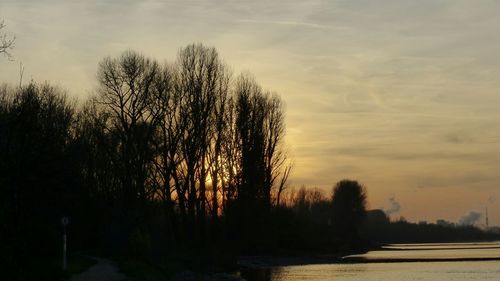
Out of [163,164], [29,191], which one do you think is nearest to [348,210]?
[163,164]

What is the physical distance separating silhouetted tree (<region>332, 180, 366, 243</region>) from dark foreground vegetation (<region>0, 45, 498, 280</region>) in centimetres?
4822

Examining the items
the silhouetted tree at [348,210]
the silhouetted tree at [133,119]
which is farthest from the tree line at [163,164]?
the silhouetted tree at [348,210]

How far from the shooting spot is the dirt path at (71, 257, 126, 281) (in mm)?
29323

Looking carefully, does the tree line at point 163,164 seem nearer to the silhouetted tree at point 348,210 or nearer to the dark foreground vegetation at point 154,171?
the dark foreground vegetation at point 154,171

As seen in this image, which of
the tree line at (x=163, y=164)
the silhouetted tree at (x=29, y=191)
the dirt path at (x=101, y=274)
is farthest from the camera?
the tree line at (x=163, y=164)

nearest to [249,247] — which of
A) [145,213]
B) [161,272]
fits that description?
[145,213]

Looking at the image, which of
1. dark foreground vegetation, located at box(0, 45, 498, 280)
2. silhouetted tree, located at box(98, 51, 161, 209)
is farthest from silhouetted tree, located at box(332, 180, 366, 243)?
silhouetted tree, located at box(98, 51, 161, 209)

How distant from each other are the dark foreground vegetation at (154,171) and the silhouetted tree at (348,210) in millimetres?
48223

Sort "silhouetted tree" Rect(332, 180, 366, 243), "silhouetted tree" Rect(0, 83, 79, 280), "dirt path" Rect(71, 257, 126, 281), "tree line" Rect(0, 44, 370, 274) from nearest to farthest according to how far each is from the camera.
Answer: "silhouetted tree" Rect(0, 83, 79, 280), "dirt path" Rect(71, 257, 126, 281), "tree line" Rect(0, 44, 370, 274), "silhouetted tree" Rect(332, 180, 366, 243)

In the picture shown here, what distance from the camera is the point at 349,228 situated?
138500 millimetres

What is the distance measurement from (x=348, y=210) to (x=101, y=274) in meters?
111

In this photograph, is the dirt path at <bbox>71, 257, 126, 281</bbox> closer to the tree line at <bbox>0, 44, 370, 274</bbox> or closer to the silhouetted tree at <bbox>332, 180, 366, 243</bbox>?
the tree line at <bbox>0, 44, 370, 274</bbox>

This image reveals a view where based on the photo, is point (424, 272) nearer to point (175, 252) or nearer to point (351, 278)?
point (351, 278)

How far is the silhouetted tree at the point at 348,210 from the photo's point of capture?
452 feet
